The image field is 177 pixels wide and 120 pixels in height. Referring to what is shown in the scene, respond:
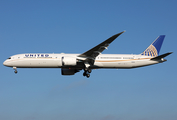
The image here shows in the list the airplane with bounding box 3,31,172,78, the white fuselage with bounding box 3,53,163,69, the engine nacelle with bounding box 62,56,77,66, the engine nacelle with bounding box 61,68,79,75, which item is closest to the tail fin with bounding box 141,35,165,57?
the airplane with bounding box 3,31,172,78

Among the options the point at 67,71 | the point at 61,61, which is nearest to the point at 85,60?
the point at 61,61

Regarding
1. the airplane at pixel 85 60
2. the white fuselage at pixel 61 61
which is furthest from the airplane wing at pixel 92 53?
the white fuselage at pixel 61 61

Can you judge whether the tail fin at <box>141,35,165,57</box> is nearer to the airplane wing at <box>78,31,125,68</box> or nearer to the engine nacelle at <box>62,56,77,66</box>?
the airplane wing at <box>78,31,125,68</box>

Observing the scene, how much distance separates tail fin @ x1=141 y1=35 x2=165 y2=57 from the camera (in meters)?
50.5

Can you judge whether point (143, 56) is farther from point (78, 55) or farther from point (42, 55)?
point (42, 55)

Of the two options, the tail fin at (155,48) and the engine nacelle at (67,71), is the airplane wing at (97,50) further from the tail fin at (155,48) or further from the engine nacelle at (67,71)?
the tail fin at (155,48)

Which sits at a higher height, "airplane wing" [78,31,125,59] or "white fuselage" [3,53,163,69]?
"airplane wing" [78,31,125,59]

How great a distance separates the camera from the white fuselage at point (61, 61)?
4572 centimetres

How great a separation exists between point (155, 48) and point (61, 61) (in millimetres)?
18095

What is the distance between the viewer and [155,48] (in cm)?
5141

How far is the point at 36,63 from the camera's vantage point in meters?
45.7

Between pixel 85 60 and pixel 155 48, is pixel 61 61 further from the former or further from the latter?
pixel 155 48

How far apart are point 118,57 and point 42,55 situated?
1293 cm

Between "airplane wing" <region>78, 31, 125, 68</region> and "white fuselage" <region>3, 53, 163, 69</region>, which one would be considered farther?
"white fuselage" <region>3, 53, 163, 69</region>
